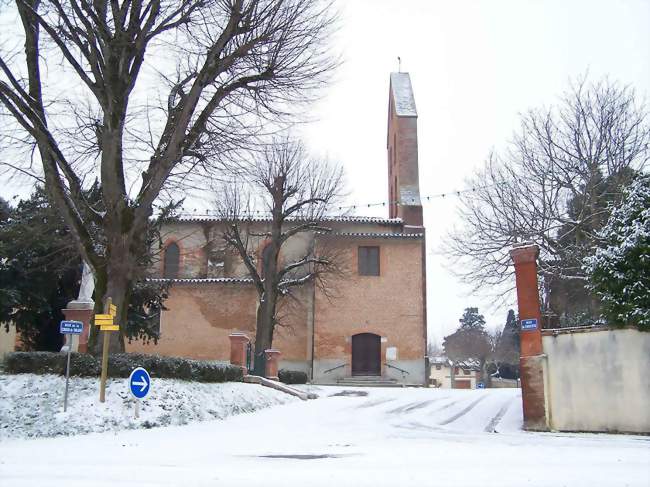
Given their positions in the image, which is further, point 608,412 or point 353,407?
point 353,407

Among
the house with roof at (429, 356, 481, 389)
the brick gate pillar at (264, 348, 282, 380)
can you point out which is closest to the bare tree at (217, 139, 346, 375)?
the brick gate pillar at (264, 348, 282, 380)

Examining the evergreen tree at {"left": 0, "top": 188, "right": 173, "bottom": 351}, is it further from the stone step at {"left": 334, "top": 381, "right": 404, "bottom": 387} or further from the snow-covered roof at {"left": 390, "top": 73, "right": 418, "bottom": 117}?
the snow-covered roof at {"left": 390, "top": 73, "right": 418, "bottom": 117}

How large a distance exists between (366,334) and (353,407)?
1558cm

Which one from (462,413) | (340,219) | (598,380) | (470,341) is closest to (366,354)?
(340,219)

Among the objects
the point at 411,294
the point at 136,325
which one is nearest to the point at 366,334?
the point at 411,294

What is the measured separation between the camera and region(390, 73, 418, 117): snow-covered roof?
37.8m

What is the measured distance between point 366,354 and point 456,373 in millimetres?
33937

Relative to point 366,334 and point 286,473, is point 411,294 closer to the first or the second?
point 366,334

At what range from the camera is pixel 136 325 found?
22391 mm

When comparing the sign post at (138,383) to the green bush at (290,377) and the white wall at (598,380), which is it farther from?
the green bush at (290,377)

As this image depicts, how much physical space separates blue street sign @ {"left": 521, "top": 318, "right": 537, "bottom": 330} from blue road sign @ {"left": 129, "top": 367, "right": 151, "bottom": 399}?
8.33 m

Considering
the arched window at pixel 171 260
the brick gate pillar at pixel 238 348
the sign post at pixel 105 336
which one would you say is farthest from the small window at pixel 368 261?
the sign post at pixel 105 336

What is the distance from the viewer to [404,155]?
120 ft

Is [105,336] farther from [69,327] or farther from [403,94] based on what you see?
[403,94]
